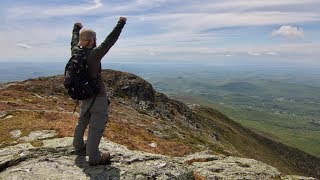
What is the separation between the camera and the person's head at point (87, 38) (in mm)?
14742

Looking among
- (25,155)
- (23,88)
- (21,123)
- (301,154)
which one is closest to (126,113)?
(23,88)

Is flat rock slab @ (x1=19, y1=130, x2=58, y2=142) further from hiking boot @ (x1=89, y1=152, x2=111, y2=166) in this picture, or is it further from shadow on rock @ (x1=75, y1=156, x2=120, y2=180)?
hiking boot @ (x1=89, y1=152, x2=111, y2=166)

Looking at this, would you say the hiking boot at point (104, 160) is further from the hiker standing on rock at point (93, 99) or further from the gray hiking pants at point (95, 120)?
the gray hiking pants at point (95, 120)

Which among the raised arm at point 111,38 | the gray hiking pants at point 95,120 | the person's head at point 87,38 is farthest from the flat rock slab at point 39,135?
the raised arm at point 111,38

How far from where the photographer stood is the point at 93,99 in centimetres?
1548

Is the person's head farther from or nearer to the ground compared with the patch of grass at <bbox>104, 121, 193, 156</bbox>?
farther from the ground

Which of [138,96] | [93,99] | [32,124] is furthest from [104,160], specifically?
[138,96]

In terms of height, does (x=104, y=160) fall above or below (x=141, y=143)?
above

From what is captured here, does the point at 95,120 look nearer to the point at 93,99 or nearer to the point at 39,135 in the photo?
the point at 93,99

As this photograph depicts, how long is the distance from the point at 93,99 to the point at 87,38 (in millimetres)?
2616

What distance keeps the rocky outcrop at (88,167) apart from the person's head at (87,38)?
5727mm

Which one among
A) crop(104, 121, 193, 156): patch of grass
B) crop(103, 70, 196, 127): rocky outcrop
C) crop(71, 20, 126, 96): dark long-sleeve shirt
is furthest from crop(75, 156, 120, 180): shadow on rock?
crop(103, 70, 196, 127): rocky outcrop

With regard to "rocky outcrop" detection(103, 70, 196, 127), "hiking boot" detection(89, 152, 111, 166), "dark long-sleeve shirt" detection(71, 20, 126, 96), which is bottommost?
"rocky outcrop" detection(103, 70, 196, 127)

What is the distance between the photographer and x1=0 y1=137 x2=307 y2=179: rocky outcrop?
52.8ft
